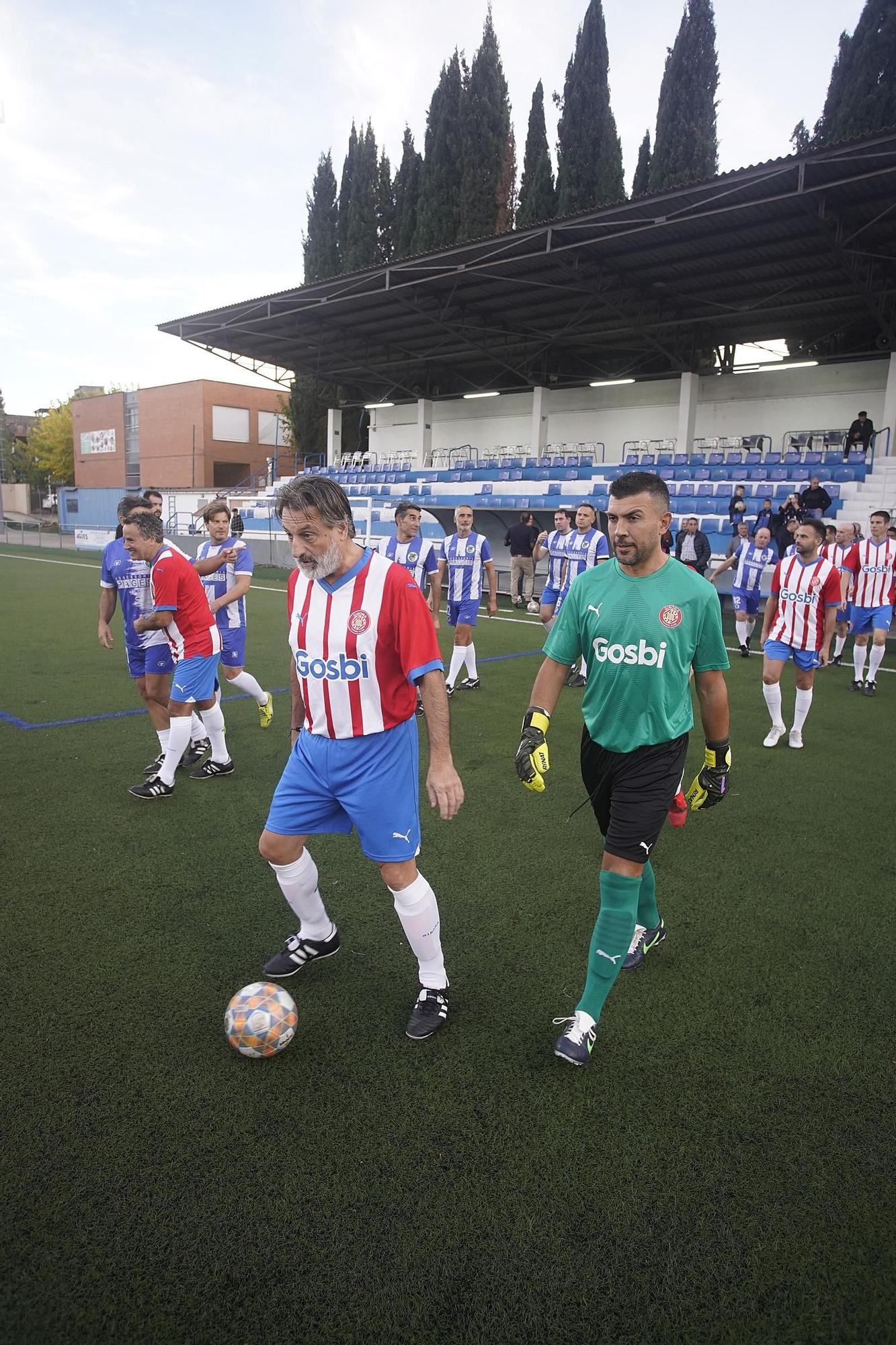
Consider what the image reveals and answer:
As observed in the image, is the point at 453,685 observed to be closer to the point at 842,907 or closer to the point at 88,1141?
the point at 842,907

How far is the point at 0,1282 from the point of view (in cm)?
197

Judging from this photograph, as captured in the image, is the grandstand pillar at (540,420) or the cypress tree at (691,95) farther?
the grandstand pillar at (540,420)

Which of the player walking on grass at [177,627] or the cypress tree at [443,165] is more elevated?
the cypress tree at [443,165]

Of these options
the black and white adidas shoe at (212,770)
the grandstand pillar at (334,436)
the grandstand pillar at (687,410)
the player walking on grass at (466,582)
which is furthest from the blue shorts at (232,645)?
the grandstand pillar at (334,436)

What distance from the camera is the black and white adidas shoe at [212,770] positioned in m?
5.95

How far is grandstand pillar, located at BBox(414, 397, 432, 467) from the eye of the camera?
32.0 m

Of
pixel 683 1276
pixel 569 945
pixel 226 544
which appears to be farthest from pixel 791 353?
pixel 683 1276

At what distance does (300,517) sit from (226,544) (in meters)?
4.16

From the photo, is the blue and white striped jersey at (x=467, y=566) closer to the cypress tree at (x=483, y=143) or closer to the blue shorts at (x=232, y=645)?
the blue shorts at (x=232, y=645)

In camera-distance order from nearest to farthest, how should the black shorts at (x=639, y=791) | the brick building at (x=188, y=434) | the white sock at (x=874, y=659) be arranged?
the black shorts at (x=639, y=791) < the white sock at (x=874, y=659) < the brick building at (x=188, y=434)

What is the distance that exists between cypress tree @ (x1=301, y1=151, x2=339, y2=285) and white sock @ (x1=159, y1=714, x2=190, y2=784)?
39000 millimetres

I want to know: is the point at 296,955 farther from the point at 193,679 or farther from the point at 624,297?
Result: the point at 624,297

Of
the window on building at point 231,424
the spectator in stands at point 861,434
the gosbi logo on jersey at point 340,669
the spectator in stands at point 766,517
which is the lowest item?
the gosbi logo on jersey at point 340,669

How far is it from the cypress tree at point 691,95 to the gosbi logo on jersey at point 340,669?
30929 millimetres
